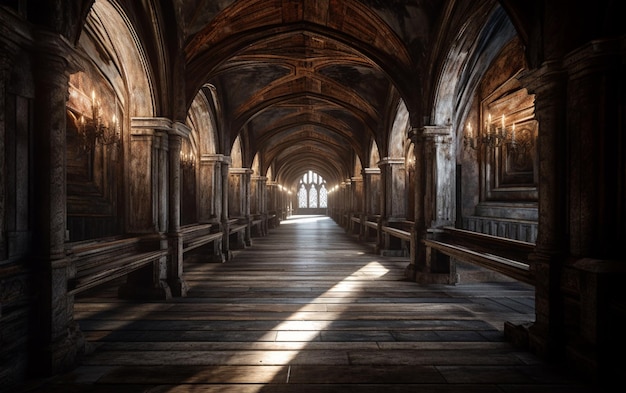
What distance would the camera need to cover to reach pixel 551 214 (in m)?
3.31

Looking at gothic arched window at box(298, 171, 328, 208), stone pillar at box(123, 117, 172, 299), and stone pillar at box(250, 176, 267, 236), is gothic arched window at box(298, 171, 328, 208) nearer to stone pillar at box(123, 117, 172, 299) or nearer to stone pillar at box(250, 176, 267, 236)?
stone pillar at box(250, 176, 267, 236)

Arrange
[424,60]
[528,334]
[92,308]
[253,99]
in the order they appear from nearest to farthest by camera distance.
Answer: [528,334] → [92,308] → [424,60] → [253,99]

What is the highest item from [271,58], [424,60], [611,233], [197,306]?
[271,58]

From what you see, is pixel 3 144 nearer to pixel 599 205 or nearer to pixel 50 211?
pixel 50 211

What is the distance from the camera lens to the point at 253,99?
10531 mm

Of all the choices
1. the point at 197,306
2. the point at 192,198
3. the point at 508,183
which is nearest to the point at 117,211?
the point at 197,306

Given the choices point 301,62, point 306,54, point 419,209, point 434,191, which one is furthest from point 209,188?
point 434,191

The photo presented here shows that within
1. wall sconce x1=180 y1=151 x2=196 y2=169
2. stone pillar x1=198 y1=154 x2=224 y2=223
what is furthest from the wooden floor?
wall sconce x1=180 y1=151 x2=196 y2=169

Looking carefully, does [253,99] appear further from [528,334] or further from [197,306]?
[528,334]

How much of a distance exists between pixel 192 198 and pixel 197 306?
7107 mm

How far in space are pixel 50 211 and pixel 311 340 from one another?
8.59 feet

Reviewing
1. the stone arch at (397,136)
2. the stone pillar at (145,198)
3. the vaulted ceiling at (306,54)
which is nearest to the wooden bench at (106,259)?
the stone pillar at (145,198)

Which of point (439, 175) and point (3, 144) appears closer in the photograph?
point (3, 144)

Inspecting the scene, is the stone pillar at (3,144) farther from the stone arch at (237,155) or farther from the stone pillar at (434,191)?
the stone arch at (237,155)
